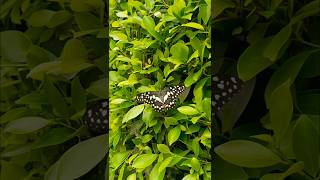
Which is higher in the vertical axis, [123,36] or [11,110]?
[123,36]

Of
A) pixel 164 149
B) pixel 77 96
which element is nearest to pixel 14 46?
pixel 77 96

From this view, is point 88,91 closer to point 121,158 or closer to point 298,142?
point 121,158

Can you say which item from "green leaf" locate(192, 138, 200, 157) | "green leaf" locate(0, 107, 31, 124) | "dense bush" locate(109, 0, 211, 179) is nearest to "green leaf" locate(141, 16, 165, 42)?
"dense bush" locate(109, 0, 211, 179)

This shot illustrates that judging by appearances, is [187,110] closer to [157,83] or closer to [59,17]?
[157,83]

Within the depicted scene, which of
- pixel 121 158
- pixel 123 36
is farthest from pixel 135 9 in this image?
pixel 121 158

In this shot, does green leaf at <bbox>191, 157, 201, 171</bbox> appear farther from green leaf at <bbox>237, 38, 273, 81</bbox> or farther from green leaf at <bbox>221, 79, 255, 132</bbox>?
green leaf at <bbox>237, 38, 273, 81</bbox>

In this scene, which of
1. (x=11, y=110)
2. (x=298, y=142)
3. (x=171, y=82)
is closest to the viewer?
(x=298, y=142)
